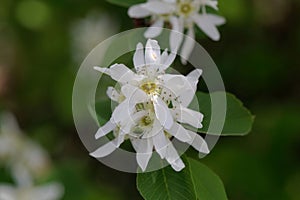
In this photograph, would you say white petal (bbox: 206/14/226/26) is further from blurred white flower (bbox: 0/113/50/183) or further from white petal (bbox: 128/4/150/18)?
blurred white flower (bbox: 0/113/50/183)

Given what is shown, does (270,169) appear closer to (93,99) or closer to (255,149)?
(255,149)

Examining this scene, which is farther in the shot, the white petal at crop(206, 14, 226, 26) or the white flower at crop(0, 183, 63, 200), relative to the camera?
the white flower at crop(0, 183, 63, 200)

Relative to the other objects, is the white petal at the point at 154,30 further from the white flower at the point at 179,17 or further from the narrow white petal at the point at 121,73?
the narrow white petal at the point at 121,73

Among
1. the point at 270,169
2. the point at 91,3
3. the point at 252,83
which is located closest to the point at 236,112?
the point at 270,169

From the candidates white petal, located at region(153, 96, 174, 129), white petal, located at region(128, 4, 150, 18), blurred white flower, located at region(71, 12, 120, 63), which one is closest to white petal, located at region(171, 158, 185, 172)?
white petal, located at region(153, 96, 174, 129)

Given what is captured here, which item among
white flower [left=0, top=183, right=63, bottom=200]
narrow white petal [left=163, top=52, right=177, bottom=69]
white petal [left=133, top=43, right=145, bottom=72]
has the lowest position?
white flower [left=0, top=183, right=63, bottom=200]

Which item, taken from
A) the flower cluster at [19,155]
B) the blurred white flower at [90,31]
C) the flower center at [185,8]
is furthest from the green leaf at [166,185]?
the blurred white flower at [90,31]

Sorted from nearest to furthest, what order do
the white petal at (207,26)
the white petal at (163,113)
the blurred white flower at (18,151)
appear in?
the white petal at (163,113)
the white petal at (207,26)
the blurred white flower at (18,151)
